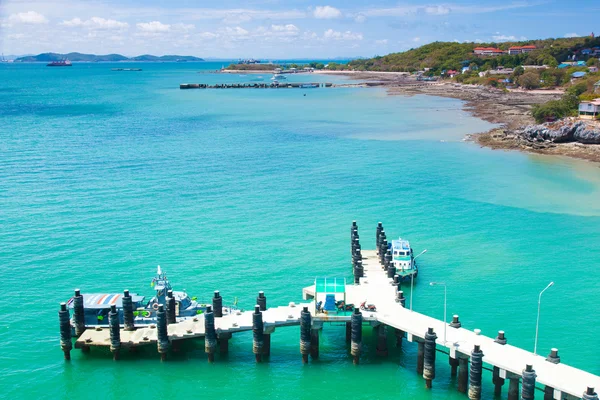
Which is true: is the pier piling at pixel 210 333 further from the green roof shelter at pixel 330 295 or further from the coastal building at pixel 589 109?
the coastal building at pixel 589 109

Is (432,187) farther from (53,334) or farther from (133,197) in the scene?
(53,334)

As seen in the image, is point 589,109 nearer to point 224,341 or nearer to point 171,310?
point 224,341

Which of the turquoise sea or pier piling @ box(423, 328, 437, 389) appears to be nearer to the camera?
pier piling @ box(423, 328, 437, 389)

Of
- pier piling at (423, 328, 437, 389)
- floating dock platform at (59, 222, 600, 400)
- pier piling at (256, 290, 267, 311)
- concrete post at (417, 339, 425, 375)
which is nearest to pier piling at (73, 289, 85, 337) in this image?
floating dock platform at (59, 222, 600, 400)

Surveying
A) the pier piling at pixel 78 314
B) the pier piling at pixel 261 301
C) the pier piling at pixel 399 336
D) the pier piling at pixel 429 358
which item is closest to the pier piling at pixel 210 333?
the pier piling at pixel 261 301

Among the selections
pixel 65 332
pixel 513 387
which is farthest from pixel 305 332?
pixel 65 332

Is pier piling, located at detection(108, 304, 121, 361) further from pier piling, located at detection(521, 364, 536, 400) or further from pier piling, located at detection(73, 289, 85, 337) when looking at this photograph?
pier piling, located at detection(521, 364, 536, 400)

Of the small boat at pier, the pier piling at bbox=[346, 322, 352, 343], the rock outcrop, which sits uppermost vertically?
the rock outcrop
